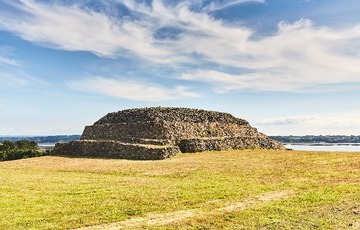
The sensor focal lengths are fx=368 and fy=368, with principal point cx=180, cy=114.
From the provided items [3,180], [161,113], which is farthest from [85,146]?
[3,180]

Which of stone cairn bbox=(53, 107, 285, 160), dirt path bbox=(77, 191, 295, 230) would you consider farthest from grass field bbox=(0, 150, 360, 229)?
stone cairn bbox=(53, 107, 285, 160)

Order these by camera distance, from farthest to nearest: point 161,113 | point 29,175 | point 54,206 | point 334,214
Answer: point 161,113 → point 29,175 → point 54,206 → point 334,214

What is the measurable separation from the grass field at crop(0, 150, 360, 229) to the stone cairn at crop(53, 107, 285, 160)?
10186mm

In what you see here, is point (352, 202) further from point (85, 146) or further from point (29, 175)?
point (85, 146)

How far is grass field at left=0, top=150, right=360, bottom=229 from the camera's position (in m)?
11.3

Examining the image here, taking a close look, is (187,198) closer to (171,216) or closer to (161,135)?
(171,216)

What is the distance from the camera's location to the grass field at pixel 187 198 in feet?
37.0

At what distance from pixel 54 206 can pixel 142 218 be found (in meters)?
4.13

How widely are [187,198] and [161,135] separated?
2410 cm

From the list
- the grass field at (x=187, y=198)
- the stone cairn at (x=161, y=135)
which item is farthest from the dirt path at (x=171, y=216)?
the stone cairn at (x=161, y=135)

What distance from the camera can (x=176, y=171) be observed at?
24.0 metres

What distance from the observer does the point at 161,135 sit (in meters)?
38.9

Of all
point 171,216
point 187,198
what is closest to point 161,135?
point 187,198

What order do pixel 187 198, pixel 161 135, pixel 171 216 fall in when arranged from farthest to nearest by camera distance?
pixel 161 135 → pixel 187 198 → pixel 171 216
